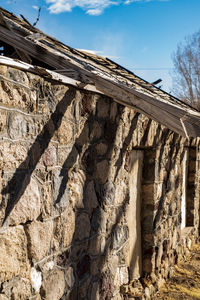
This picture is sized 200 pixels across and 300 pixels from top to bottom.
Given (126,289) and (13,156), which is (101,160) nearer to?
(13,156)

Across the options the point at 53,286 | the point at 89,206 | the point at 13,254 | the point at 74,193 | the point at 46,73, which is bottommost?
the point at 53,286

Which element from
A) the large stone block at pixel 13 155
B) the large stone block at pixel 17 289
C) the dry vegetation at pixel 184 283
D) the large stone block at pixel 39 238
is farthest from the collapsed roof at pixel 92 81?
the dry vegetation at pixel 184 283

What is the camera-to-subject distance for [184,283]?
4801 millimetres

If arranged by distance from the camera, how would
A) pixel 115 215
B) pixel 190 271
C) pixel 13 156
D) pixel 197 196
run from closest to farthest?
pixel 13 156 → pixel 115 215 → pixel 190 271 → pixel 197 196

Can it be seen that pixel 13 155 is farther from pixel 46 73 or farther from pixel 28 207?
pixel 46 73

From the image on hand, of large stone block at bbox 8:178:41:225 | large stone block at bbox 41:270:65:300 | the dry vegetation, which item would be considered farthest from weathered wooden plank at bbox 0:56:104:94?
the dry vegetation

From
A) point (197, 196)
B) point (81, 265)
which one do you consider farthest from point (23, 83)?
point (197, 196)

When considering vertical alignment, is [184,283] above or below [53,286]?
below

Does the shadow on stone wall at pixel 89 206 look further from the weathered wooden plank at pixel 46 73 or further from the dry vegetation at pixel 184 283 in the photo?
the dry vegetation at pixel 184 283

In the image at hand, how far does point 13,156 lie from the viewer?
203 cm

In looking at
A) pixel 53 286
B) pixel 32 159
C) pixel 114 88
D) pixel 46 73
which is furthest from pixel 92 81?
pixel 53 286

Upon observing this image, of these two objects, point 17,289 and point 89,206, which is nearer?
point 17,289

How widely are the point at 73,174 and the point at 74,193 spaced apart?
15 cm

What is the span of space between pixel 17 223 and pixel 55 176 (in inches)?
19.0
